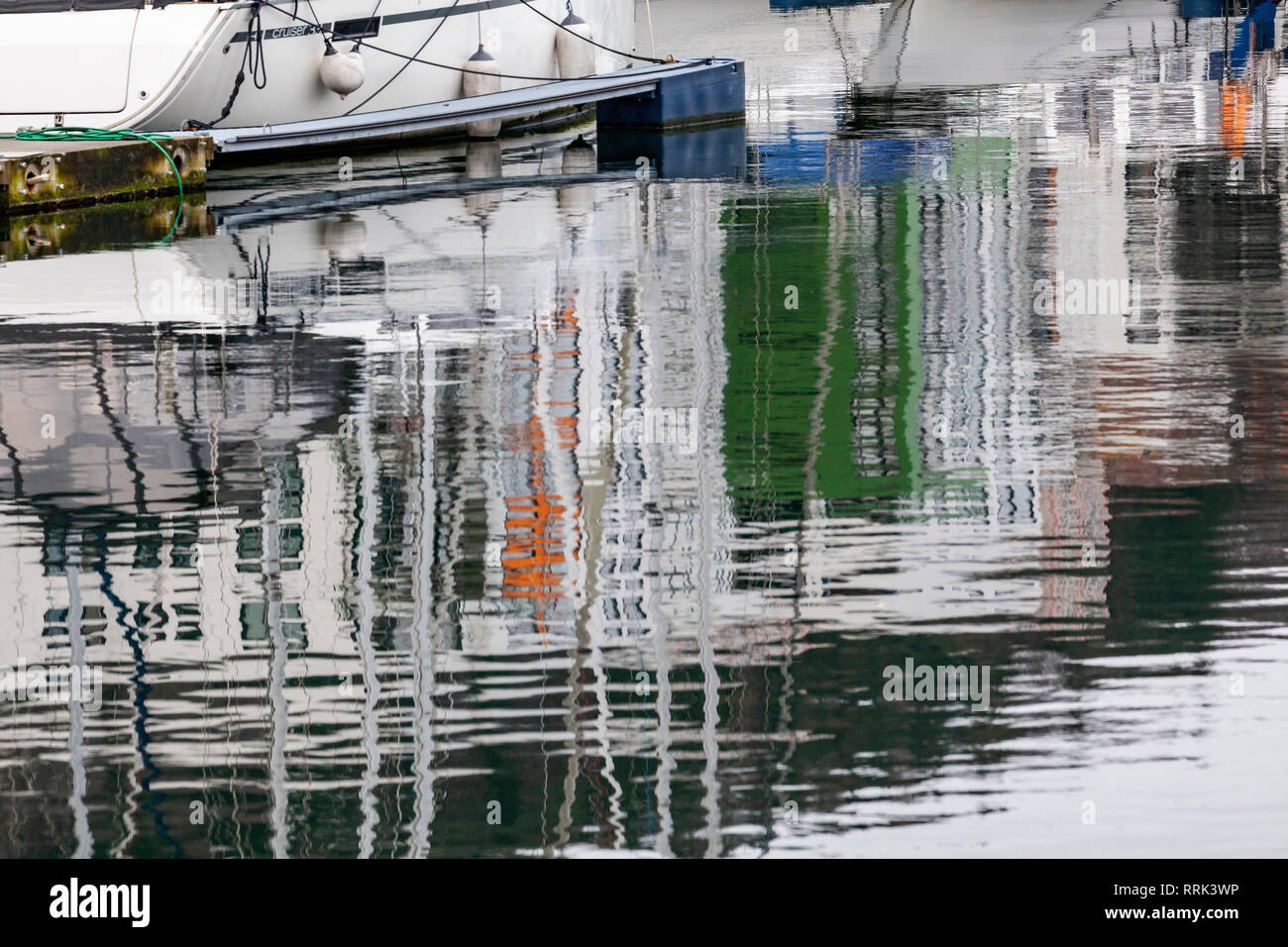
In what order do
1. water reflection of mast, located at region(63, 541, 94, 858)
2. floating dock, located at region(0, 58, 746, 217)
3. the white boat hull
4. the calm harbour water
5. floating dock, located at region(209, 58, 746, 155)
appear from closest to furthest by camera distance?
water reflection of mast, located at region(63, 541, 94, 858), the calm harbour water, floating dock, located at region(0, 58, 746, 217), floating dock, located at region(209, 58, 746, 155), the white boat hull

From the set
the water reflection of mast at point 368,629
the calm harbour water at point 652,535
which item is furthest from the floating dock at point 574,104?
the water reflection of mast at point 368,629

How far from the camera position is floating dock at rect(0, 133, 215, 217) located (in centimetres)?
1642

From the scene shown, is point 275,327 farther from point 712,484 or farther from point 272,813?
point 272,813

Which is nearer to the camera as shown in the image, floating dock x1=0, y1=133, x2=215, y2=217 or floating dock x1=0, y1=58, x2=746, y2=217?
floating dock x1=0, y1=133, x2=215, y2=217

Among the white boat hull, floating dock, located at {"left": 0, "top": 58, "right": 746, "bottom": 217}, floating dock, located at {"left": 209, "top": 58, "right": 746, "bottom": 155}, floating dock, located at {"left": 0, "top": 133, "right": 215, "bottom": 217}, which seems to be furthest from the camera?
the white boat hull

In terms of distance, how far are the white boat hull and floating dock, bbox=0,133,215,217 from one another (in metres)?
0.85

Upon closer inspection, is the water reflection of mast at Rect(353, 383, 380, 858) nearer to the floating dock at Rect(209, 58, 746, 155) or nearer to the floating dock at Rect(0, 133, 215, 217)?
the floating dock at Rect(0, 133, 215, 217)

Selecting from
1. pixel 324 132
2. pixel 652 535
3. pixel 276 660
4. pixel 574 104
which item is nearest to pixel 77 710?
pixel 276 660

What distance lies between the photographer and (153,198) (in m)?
17.7

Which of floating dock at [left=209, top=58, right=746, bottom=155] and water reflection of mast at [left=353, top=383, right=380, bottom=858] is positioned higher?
floating dock at [left=209, top=58, right=746, bottom=155]

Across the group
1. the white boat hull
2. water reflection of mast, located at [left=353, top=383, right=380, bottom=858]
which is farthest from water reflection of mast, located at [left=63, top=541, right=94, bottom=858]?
the white boat hull

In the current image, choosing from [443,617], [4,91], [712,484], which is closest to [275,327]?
[712,484]

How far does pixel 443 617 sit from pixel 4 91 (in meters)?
14.5

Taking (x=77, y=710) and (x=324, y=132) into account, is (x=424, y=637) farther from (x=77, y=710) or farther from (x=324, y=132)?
(x=324, y=132)
